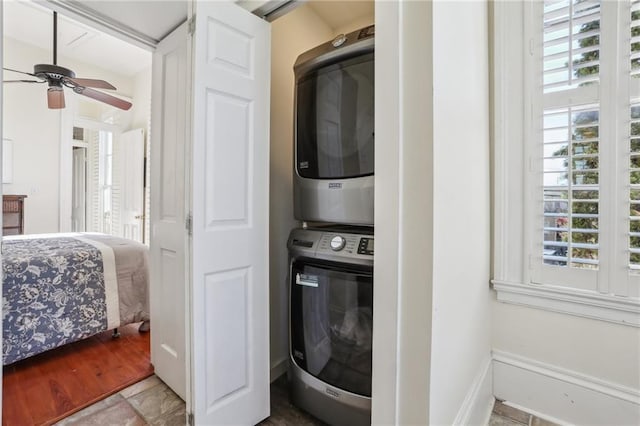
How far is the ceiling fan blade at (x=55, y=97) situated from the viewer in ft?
9.93

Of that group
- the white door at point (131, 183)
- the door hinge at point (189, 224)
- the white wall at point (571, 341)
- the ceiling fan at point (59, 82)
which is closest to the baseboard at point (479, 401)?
the white wall at point (571, 341)

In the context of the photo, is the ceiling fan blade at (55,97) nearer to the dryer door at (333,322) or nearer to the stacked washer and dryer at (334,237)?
the stacked washer and dryer at (334,237)

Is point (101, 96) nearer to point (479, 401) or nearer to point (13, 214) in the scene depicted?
point (13, 214)

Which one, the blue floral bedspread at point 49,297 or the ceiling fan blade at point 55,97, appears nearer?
the blue floral bedspread at point 49,297

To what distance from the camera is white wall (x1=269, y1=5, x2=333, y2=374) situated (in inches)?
72.4

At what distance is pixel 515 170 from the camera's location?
162cm

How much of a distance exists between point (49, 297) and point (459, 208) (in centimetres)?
261

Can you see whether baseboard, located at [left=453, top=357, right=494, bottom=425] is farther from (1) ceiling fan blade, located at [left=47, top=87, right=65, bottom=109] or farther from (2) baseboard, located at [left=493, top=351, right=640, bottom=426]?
(1) ceiling fan blade, located at [left=47, top=87, right=65, bottom=109]

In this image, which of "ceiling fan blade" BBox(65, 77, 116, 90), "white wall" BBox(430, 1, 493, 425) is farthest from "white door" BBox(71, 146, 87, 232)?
"white wall" BBox(430, 1, 493, 425)

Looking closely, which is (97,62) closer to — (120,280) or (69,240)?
(69,240)

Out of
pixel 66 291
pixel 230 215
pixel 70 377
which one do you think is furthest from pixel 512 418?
pixel 66 291

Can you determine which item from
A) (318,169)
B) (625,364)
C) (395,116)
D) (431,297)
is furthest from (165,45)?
(625,364)

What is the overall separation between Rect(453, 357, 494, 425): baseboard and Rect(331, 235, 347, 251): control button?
80cm

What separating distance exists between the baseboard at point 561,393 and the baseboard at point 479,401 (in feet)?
0.27
